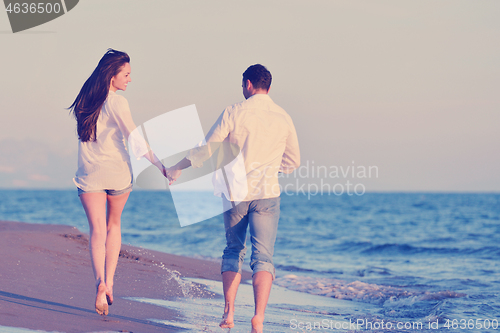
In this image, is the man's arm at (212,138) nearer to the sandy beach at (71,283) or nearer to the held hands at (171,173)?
the held hands at (171,173)

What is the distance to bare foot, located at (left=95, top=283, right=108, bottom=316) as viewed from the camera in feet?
9.96

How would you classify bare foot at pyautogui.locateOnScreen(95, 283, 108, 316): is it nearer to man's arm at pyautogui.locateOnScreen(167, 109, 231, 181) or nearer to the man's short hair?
man's arm at pyautogui.locateOnScreen(167, 109, 231, 181)

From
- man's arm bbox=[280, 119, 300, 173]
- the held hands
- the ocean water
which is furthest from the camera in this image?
the ocean water

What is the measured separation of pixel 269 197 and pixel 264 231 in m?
0.22

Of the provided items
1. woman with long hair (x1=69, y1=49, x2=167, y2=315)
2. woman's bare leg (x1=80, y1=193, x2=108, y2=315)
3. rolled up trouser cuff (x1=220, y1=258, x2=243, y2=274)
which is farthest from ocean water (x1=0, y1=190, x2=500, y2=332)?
woman with long hair (x1=69, y1=49, x2=167, y2=315)

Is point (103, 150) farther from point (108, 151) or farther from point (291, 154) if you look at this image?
point (291, 154)

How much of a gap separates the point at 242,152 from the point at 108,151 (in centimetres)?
88

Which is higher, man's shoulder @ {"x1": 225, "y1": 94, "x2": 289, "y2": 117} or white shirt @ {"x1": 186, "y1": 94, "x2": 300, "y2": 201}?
man's shoulder @ {"x1": 225, "y1": 94, "x2": 289, "y2": 117}

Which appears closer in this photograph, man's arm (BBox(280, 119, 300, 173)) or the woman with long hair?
the woman with long hair

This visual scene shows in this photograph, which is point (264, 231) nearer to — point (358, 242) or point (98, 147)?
point (98, 147)

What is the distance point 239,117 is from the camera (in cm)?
309

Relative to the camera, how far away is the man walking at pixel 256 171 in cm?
310

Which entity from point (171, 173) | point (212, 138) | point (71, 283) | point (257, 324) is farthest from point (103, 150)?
point (71, 283)

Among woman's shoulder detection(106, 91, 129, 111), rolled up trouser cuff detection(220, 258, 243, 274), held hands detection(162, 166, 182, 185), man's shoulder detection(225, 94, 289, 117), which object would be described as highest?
woman's shoulder detection(106, 91, 129, 111)
